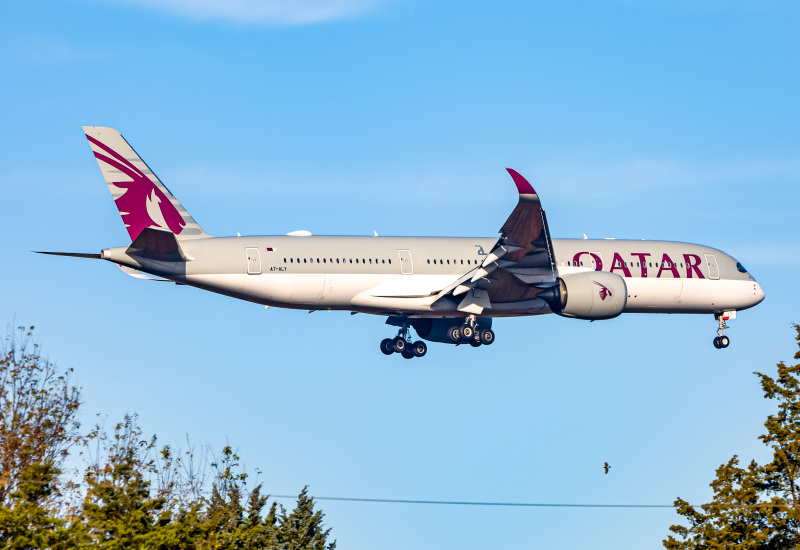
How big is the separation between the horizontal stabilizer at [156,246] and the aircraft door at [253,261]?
99.9 inches

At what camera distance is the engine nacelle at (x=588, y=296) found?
4856cm

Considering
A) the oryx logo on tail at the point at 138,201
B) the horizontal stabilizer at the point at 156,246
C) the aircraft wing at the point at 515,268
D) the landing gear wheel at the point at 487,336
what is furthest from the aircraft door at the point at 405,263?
the horizontal stabilizer at the point at 156,246

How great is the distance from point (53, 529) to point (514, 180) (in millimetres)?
21674

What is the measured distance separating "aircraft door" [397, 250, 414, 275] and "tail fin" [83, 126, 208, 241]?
757 centimetres

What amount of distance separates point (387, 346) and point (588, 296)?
29.5 ft

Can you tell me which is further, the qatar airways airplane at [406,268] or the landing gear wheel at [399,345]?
the landing gear wheel at [399,345]

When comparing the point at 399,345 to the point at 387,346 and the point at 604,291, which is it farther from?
the point at 604,291

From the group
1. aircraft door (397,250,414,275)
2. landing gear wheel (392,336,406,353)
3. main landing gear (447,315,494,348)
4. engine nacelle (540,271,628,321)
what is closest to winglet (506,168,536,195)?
engine nacelle (540,271,628,321)

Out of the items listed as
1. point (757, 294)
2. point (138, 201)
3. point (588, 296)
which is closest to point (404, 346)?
point (588, 296)

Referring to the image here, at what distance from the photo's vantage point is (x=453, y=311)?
50125 mm

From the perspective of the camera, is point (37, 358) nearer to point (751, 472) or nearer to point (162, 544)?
point (162, 544)

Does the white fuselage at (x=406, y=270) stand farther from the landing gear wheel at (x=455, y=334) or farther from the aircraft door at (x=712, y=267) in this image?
the landing gear wheel at (x=455, y=334)

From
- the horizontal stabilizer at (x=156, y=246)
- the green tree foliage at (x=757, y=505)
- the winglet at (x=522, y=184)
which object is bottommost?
the green tree foliage at (x=757, y=505)

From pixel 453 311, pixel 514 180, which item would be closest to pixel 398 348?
pixel 453 311
